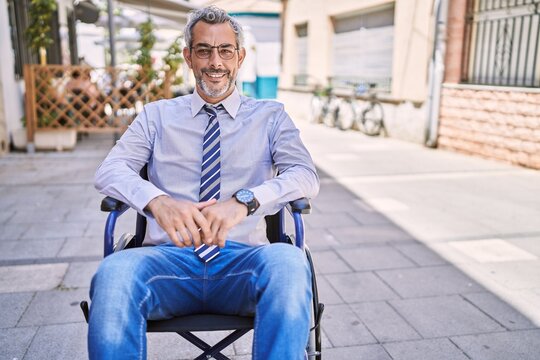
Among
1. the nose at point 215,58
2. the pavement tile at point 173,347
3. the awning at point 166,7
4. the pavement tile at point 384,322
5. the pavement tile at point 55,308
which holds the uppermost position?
the awning at point 166,7

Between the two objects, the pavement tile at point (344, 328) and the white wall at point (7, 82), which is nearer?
the pavement tile at point (344, 328)

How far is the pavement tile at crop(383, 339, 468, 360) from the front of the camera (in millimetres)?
2441

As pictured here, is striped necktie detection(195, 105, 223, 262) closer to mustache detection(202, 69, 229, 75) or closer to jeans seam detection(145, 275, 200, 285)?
mustache detection(202, 69, 229, 75)

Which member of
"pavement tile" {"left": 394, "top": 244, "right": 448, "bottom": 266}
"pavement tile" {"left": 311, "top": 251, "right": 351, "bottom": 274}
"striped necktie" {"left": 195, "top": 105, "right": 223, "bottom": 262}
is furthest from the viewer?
"pavement tile" {"left": 394, "top": 244, "right": 448, "bottom": 266}

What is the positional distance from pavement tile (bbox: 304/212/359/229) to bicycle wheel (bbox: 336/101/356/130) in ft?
23.4

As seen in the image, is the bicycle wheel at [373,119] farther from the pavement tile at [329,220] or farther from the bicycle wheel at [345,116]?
the pavement tile at [329,220]

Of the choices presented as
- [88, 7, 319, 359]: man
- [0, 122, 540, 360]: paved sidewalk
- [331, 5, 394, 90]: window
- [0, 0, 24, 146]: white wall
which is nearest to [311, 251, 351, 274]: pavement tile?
[0, 122, 540, 360]: paved sidewalk

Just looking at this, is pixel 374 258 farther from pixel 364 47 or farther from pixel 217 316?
pixel 364 47

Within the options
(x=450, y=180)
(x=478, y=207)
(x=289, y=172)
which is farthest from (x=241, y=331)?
(x=450, y=180)

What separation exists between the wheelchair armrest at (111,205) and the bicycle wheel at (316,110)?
37.5ft

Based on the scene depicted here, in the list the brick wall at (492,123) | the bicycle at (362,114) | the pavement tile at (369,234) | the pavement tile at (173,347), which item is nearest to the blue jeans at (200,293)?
the pavement tile at (173,347)

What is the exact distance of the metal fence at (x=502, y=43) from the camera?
23.7 ft

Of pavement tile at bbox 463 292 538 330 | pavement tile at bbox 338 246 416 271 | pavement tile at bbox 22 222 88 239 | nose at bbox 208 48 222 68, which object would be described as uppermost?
nose at bbox 208 48 222 68

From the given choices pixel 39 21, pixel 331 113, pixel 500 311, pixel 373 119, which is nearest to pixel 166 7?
pixel 39 21
